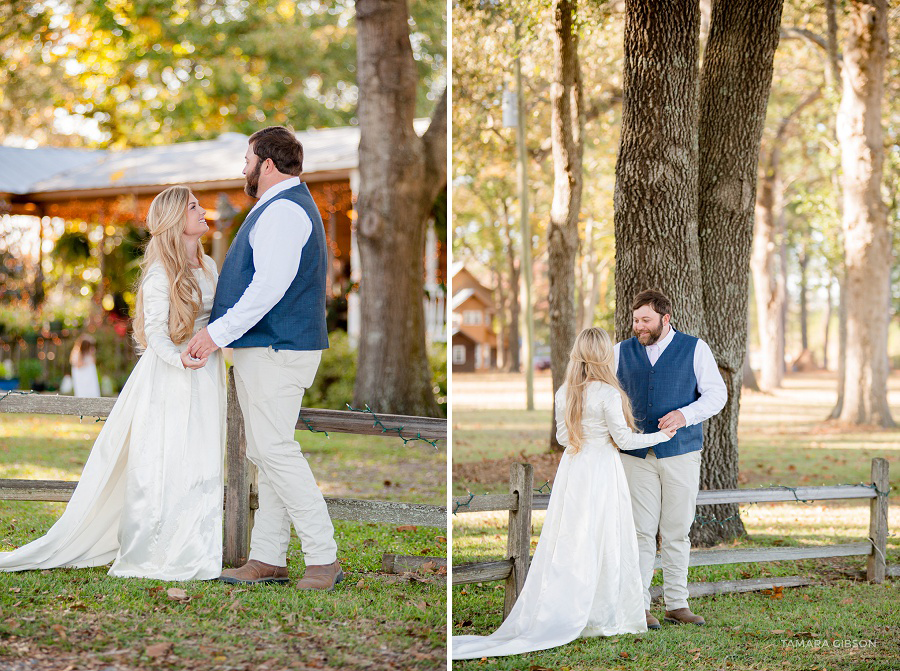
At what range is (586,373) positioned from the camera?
16.0ft

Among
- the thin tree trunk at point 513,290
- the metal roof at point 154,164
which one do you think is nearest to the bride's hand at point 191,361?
the metal roof at point 154,164

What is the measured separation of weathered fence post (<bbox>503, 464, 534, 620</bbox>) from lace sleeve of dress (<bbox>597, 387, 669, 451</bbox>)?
0.46 m

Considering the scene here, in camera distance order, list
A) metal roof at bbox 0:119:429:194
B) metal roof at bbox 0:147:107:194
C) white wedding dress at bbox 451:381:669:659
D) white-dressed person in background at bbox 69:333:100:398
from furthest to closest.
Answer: metal roof at bbox 0:147:107:194 → metal roof at bbox 0:119:429:194 → white-dressed person in background at bbox 69:333:100:398 → white wedding dress at bbox 451:381:669:659

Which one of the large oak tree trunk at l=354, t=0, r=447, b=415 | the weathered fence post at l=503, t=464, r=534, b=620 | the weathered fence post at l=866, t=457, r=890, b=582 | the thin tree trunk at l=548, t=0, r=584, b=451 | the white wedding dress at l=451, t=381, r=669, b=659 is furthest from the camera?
the large oak tree trunk at l=354, t=0, r=447, b=415

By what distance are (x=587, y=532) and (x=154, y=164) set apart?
17.2m

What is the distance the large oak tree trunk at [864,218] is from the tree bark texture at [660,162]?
886cm

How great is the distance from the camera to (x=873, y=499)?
684 cm

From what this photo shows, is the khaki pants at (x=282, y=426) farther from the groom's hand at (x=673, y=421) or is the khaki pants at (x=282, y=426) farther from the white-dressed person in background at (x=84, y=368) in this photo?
the white-dressed person in background at (x=84, y=368)

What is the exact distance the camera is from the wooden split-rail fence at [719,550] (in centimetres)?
489

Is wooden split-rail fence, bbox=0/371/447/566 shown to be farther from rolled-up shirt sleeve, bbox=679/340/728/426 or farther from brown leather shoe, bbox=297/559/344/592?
rolled-up shirt sleeve, bbox=679/340/728/426

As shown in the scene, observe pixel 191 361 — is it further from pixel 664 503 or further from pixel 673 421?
pixel 664 503

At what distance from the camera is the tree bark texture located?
662cm

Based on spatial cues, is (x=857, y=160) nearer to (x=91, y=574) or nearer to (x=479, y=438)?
(x=479, y=438)

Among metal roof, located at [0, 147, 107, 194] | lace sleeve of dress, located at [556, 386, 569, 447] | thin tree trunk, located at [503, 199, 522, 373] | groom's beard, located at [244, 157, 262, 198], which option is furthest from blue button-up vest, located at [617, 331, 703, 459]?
thin tree trunk, located at [503, 199, 522, 373]
